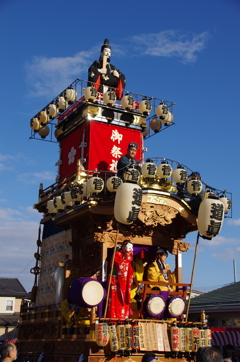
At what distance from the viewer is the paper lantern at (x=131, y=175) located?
42.1 ft

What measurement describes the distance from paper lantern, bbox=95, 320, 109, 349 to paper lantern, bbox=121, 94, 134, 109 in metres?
8.76

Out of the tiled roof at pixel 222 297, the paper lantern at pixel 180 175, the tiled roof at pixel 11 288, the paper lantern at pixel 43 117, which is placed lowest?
the tiled roof at pixel 222 297

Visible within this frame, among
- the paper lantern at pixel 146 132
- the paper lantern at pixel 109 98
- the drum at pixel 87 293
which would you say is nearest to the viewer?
the drum at pixel 87 293

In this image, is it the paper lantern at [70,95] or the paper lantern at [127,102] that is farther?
the paper lantern at [127,102]

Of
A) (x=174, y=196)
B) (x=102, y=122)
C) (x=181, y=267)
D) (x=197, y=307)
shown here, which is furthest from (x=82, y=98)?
(x=197, y=307)

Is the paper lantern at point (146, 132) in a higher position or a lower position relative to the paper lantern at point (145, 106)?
lower

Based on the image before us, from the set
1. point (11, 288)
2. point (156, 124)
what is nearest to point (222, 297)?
point (156, 124)

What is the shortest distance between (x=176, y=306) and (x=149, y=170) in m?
4.16

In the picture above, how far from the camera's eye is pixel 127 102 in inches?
680

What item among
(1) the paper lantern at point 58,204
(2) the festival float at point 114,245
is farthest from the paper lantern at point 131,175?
(1) the paper lantern at point 58,204

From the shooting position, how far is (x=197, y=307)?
60.4 feet

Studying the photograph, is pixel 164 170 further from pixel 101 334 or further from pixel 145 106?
pixel 101 334

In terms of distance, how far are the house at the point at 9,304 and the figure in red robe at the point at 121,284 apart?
20.1m

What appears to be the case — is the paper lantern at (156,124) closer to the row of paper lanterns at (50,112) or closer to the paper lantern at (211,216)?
the row of paper lanterns at (50,112)
